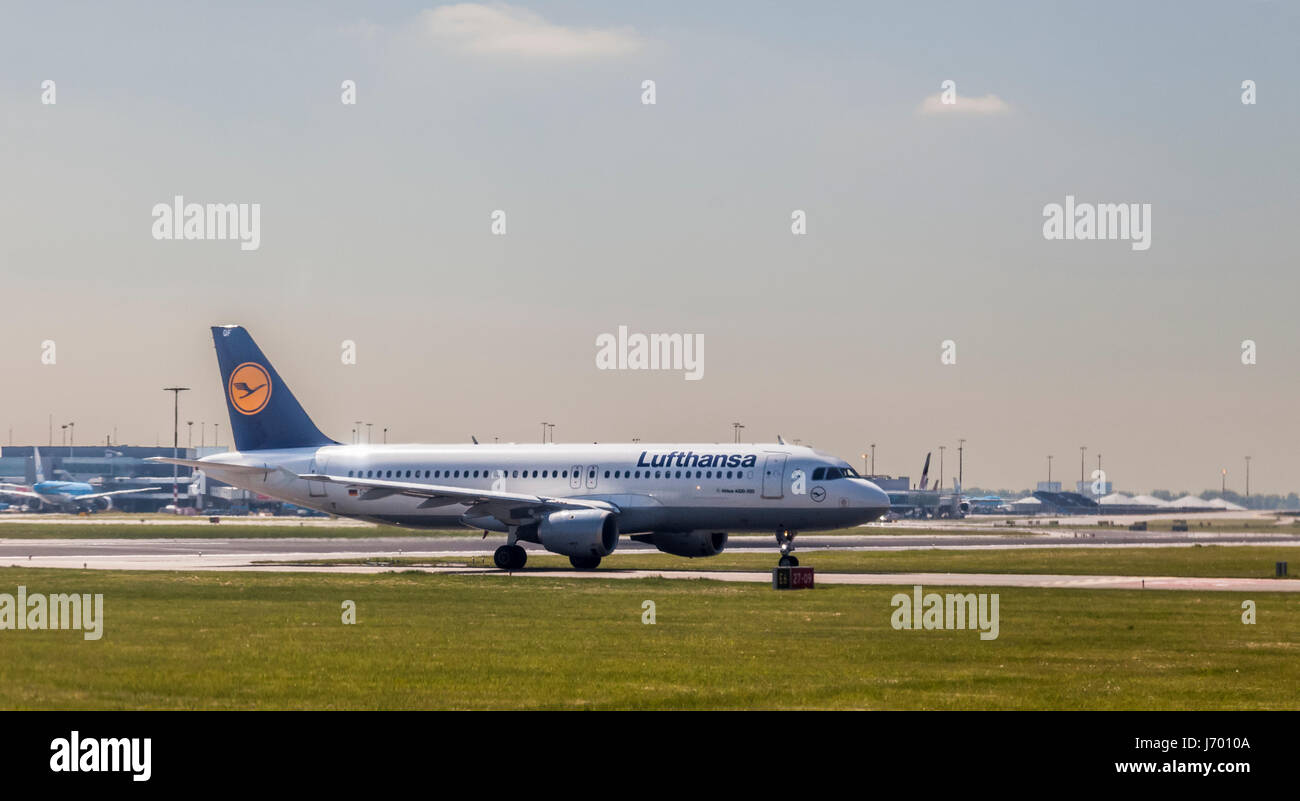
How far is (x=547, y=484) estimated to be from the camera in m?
61.9

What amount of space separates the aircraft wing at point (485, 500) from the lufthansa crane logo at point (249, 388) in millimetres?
8456

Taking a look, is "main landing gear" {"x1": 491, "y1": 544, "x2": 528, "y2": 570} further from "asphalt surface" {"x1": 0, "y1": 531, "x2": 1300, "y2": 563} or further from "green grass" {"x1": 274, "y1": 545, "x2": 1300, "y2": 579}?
"asphalt surface" {"x1": 0, "y1": 531, "x2": 1300, "y2": 563}

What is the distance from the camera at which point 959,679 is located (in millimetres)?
24922

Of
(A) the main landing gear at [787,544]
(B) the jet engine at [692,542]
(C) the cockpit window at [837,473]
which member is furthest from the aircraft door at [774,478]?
(B) the jet engine at [692,542]

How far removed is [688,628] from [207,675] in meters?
11.8

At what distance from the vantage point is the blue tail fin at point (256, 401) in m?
68.9

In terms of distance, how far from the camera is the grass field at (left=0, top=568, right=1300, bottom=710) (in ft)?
73.6

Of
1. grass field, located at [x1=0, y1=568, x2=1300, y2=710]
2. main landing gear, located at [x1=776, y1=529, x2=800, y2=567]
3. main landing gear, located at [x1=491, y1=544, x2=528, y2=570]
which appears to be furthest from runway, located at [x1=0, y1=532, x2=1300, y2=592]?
grass field, located at [x1=0, y1=568, x2=1300, y2=710]

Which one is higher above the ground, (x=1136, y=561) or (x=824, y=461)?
(x=824, y=461)

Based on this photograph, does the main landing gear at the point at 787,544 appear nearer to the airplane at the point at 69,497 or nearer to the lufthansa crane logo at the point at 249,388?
the lufthansa crane logo at the point at 249,388

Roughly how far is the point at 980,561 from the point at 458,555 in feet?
77.8
